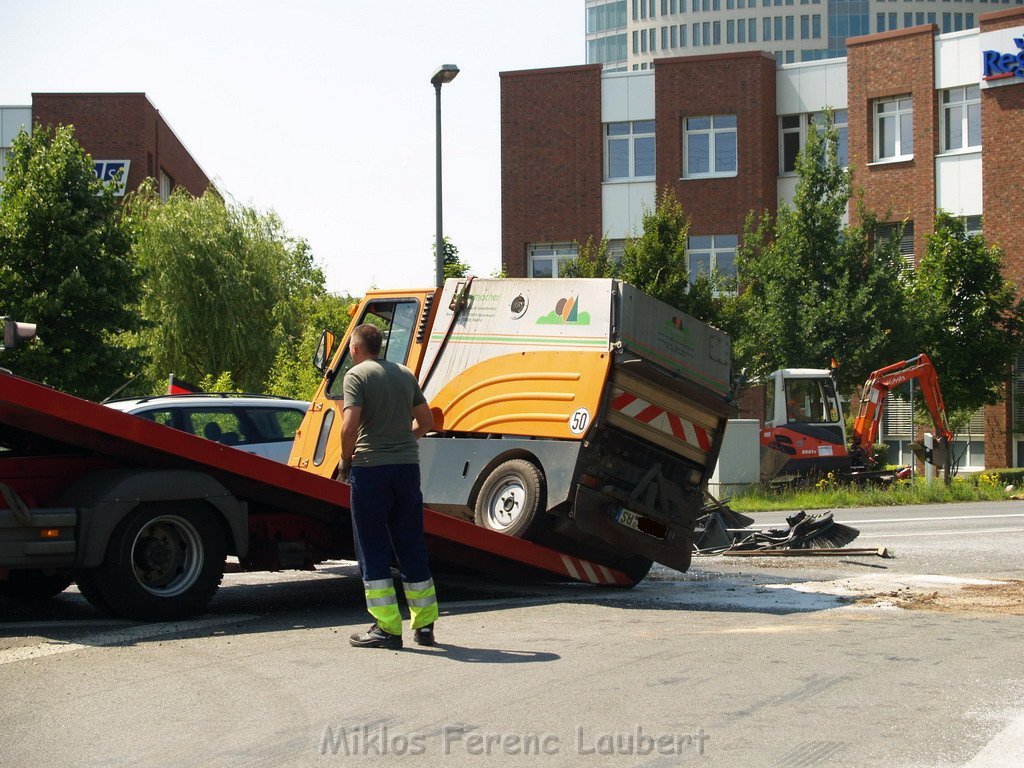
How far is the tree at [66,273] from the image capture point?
24.1 metres

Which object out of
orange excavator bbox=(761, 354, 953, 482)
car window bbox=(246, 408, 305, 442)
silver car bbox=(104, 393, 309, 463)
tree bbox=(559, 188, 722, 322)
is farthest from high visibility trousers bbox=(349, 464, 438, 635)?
tree bbox=(559, 188, 722, 322)

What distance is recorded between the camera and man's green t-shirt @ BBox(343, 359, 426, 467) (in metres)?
7.50

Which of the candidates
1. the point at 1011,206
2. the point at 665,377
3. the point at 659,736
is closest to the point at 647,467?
the point at 665,377

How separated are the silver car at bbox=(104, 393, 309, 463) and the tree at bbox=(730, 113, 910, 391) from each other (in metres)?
19.2

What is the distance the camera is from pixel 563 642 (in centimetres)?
746

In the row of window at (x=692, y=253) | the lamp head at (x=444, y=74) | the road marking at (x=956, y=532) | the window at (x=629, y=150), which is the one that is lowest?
the road marking at (x=956, y=532)

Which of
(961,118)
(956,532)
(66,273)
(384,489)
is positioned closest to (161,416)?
(384,489)

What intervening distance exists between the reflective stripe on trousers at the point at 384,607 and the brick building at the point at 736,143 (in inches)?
1339

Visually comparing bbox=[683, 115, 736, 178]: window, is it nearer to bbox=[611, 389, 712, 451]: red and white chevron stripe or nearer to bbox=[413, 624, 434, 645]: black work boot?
bbox=[611, 389, 712, 451]: red and white chevron stripe

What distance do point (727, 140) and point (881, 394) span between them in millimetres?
15564

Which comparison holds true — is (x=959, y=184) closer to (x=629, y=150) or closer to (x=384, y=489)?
(x=629, y=150)

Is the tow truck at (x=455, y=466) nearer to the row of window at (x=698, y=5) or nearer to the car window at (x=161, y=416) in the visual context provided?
the car window at (x=161, y=416)

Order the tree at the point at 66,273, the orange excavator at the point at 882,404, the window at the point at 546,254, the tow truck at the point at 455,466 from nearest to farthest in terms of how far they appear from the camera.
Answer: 1. the tow truck at the point at 455,466
2. the tree at the point at 66,273
3. the orange excavator at the point at 882,404
4. the window at the point at 546,254

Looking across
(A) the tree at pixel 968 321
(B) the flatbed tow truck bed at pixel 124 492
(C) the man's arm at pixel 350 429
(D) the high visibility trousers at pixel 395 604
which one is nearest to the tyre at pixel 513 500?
(B) the flatbed tow truck bed at pixel 124 492
